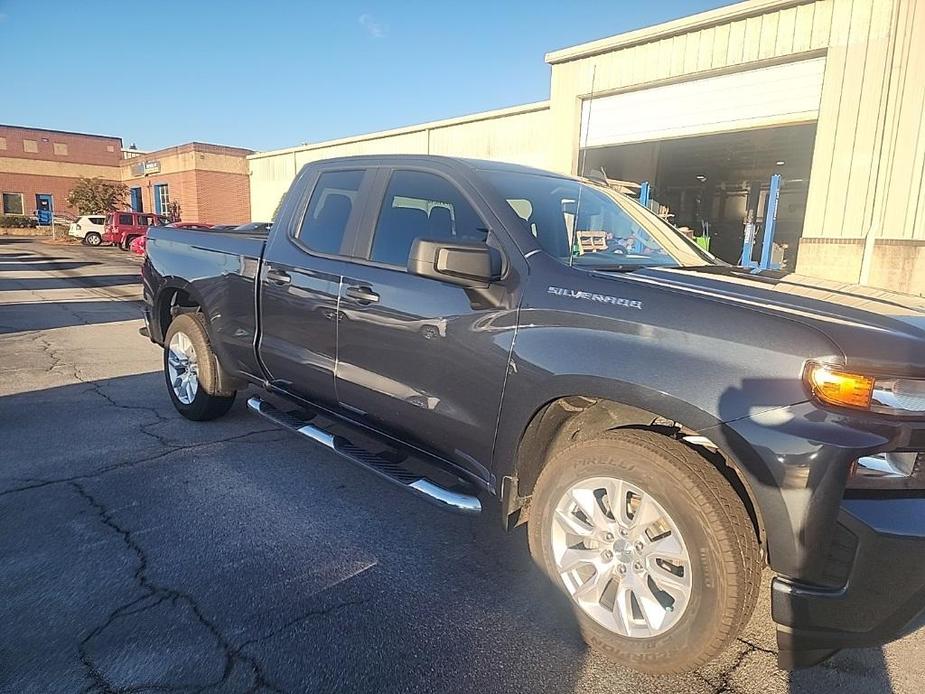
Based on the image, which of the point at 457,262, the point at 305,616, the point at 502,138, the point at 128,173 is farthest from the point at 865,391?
the point at 128,173

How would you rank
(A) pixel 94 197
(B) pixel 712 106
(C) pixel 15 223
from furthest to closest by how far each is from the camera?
1. (A) pixel 94 197
2. (C) pixel 15 223
3. (B) pixel 712 106

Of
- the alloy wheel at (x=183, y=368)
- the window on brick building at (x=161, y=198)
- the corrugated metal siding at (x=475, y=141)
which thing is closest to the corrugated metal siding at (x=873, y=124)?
the corrugated metal siding at (x=475, y=141)

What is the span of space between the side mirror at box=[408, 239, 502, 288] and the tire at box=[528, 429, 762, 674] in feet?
2.69

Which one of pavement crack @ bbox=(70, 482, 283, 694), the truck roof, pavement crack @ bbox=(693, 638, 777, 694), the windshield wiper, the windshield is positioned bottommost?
pavement crack @ bbox=(693, 638, 777, 694)

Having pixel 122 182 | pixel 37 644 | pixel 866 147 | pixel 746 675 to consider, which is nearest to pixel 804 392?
pixel 746 675

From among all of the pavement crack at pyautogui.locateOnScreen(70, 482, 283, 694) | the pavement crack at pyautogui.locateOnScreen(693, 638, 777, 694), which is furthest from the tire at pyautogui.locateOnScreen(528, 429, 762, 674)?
the pavement crack at pyautogui.locateOnScreen(70, 482, 283, 694)

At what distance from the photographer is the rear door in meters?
3.57

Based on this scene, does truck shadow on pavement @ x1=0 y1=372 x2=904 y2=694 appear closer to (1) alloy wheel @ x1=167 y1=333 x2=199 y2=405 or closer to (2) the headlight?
(1) alloy wheel @ x1=167 y1=333 x2=199 y2=405

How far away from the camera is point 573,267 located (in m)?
2.62

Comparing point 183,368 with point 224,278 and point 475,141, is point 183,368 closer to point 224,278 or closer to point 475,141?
point 224,278

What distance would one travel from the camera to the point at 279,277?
390 cm

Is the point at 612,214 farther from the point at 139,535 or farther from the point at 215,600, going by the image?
the point at 139,535

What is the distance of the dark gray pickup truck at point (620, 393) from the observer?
1.92 meters

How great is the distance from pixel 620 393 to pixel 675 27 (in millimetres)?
13697
